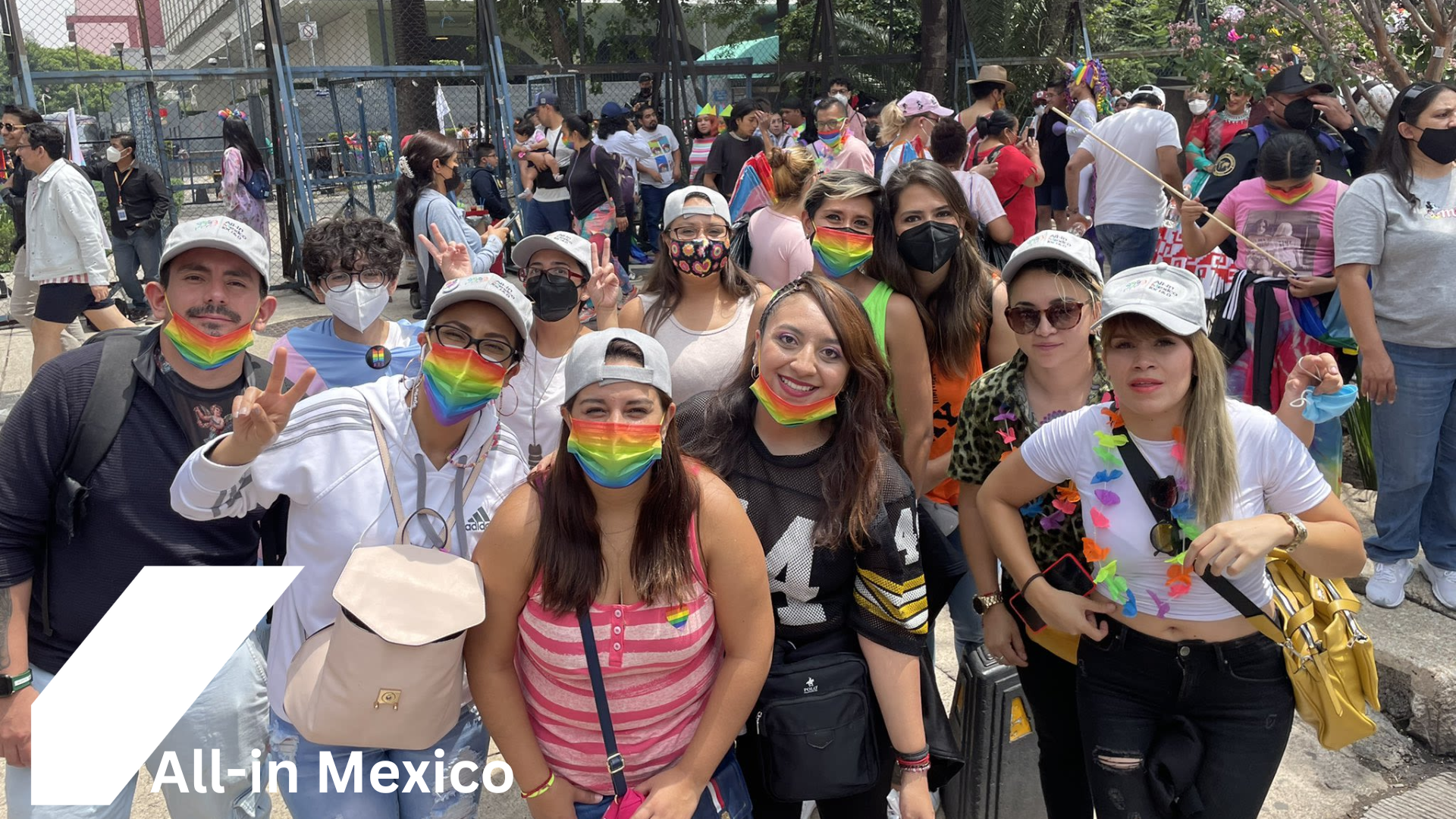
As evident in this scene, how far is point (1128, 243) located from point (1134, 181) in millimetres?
429

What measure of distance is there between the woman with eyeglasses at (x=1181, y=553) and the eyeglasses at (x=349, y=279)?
2406mm

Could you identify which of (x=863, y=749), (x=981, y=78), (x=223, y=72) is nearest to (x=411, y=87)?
(x=223, y=72)

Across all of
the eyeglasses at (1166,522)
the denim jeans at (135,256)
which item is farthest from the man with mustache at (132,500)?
the denim jeans at (135,256)

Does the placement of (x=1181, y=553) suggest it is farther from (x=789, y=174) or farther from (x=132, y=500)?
(x=789, y=174)

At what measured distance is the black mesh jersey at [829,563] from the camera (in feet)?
8.32

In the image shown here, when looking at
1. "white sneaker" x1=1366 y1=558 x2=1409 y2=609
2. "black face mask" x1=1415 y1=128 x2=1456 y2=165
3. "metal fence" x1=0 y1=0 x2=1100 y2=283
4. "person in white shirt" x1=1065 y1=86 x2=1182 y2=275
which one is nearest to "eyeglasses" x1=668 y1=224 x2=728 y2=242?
"black face mask" x1=1415 y1=128 x2=1456 y2=165

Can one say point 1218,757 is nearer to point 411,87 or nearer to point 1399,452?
point 1399,452

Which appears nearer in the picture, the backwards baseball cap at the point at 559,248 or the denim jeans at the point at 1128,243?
the backwards baseball cap at the point at 559,248

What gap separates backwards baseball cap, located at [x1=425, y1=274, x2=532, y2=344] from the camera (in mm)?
2559

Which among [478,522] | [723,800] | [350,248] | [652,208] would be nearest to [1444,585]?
[723,800]

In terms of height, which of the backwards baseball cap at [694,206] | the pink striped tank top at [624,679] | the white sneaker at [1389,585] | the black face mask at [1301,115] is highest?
the black face mask at [1301,115]

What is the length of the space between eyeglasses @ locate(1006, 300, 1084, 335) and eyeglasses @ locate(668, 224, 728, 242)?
129 cm

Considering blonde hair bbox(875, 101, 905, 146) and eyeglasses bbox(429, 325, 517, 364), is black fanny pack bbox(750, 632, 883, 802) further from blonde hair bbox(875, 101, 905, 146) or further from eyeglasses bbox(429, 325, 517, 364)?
blonde hair bbox(875, 101, 905, 146)

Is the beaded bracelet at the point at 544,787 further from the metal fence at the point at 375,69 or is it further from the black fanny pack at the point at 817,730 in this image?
the metal fence at the point at 375,69
